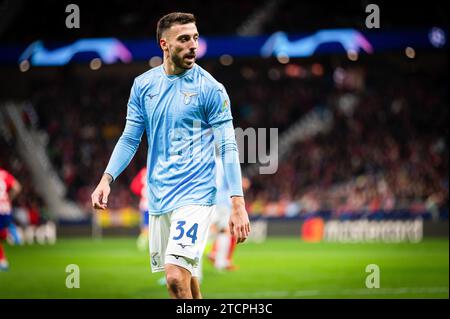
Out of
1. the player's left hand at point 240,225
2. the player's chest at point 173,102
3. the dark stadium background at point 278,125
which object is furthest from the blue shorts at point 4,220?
the player's left hand at point 240,225

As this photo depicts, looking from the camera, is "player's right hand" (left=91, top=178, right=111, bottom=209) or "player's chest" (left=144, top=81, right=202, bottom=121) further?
"player's chest" (left=144, top=81, right=202, bottom=121)

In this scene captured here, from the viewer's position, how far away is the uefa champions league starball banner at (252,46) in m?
25.2

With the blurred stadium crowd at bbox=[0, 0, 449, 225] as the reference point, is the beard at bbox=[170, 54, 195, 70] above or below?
below

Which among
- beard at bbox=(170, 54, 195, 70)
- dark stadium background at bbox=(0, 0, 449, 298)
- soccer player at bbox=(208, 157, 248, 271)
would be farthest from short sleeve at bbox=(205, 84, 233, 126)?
dark stadium background at bbox=(0, 0, 449, 298)

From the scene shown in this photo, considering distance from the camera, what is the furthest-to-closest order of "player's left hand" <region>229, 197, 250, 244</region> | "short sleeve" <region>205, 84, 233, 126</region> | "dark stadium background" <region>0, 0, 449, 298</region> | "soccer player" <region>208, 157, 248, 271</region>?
"dark stadium background" <region>0, 0, 449, 298</region>, "soccer player" <region>208, 157, 248, 271</region>, "short sleeve" <region>205, 84, 233, 126</region>, "player's left hand" <region>229, 197, 250, 244</region>

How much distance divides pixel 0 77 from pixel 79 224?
9.58 meters

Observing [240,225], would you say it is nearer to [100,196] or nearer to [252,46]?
[100,196]

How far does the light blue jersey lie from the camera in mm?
5926

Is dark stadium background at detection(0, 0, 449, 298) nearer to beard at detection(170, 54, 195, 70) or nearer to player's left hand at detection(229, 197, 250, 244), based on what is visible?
beard at detection(170, 54, 195, 70)

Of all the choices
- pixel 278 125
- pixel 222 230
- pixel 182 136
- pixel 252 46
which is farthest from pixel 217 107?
pixel 278 125

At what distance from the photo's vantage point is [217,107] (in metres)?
5.88

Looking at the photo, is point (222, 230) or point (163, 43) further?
point (222, 230)

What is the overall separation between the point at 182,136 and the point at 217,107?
0.35m

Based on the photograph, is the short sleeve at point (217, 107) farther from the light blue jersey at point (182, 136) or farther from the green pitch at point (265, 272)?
the green pitch at point (265, 272)
